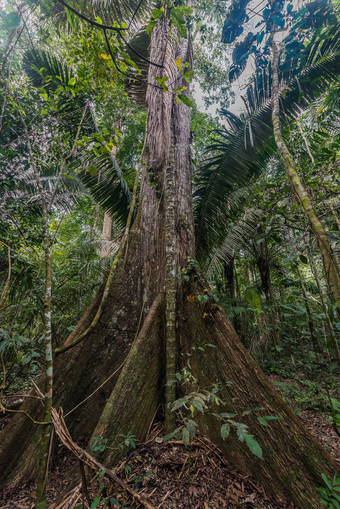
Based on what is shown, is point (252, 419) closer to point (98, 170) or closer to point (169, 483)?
point (169, 483)

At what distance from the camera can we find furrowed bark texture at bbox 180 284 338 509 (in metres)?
1.50

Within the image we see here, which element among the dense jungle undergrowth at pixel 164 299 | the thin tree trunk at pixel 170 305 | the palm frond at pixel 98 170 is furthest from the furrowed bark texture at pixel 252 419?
the palm frond at pixel 98 170

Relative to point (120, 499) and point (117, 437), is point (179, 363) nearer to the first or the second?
Result: point (117, 437)

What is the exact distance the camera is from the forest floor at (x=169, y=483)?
1.41 metres

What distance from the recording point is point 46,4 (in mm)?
1898

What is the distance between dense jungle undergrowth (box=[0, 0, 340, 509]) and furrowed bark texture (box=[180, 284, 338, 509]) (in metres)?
0.01

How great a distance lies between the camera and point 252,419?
1719 mm

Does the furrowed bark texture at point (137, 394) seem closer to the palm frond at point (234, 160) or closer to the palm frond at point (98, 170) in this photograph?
the palm frond at point (234, 160)

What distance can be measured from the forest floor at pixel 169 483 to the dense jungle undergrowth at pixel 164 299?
0.04ft

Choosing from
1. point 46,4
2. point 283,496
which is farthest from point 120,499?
point 46,4

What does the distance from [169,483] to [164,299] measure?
143cm

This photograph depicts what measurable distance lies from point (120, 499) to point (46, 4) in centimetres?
374

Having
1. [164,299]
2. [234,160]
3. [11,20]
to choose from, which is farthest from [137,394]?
[234,160]

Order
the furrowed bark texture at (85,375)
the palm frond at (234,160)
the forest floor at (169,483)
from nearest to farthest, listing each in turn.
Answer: the forest floor at (169,483), the furrowed bark texture at (85,375), the palm frond at (234,160)
